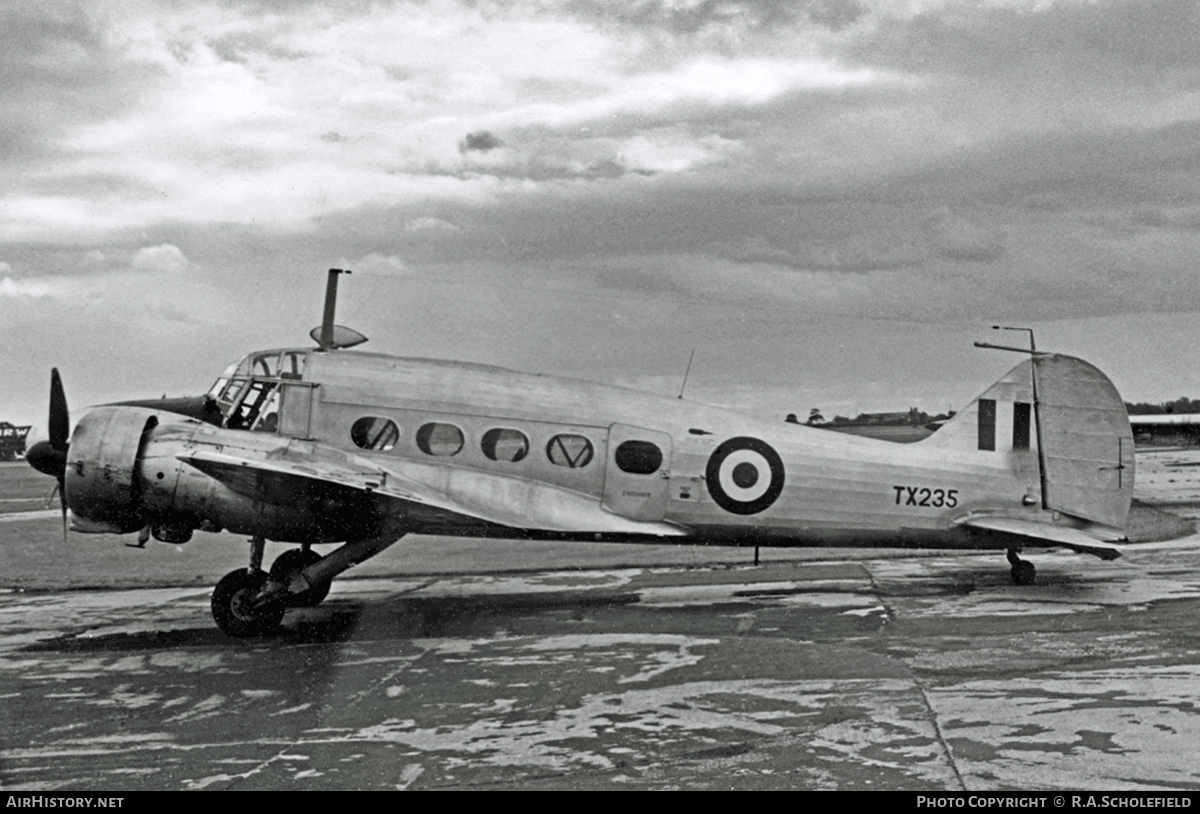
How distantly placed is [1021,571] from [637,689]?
6744mm

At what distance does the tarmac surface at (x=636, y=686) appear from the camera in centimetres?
624

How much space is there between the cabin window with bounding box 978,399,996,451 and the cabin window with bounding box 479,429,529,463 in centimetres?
548

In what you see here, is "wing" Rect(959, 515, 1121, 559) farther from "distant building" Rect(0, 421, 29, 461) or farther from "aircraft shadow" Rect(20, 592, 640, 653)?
"distant building" Rect(0, 421, 29, 461)

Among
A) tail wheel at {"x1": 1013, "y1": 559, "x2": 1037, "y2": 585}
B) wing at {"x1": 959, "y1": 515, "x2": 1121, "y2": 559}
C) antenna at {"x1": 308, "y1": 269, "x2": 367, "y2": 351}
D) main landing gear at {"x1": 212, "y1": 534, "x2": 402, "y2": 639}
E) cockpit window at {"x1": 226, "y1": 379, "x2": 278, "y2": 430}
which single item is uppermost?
antenna at {"x1": 308, "y1": 269, "x2": 367, "y2": 351}

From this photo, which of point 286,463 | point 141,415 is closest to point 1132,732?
point 286,463

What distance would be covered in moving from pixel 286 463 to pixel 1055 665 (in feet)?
24.2

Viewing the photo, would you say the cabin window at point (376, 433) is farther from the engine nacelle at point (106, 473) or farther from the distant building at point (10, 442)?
the distant building at point (10, 442)

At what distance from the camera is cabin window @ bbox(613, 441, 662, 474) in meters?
12.1

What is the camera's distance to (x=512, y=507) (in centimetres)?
1170

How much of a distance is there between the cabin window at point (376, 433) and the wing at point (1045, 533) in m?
6.64

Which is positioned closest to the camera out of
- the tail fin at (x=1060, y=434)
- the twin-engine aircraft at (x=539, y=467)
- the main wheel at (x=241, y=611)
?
the main wheel at (x=241, y=611)

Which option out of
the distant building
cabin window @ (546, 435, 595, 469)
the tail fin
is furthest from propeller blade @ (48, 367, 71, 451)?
→ the distant building

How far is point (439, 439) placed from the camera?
12.0m

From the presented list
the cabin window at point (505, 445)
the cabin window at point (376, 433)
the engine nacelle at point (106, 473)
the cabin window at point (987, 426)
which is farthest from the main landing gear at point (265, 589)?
the cabin window at point (987, 426)
